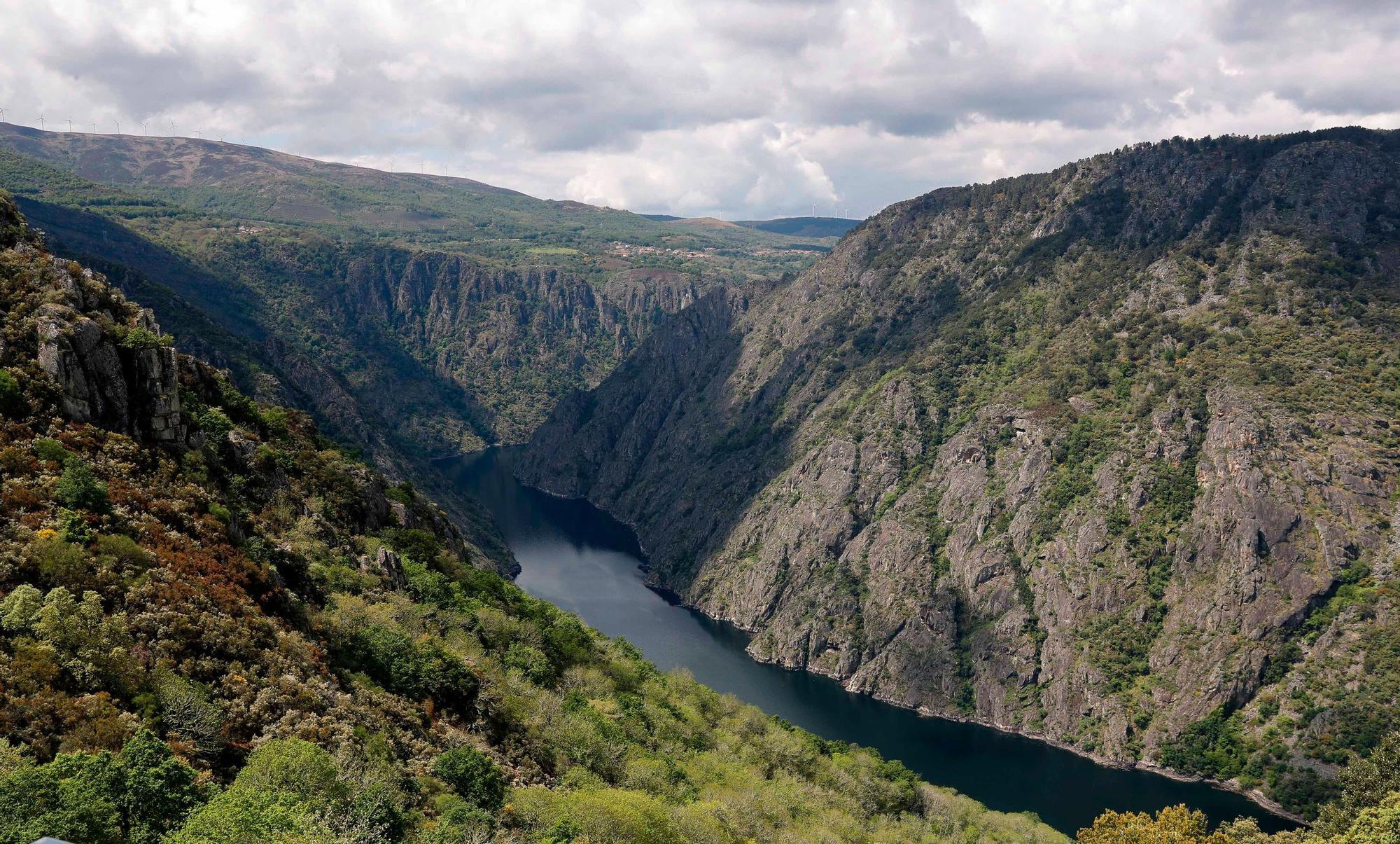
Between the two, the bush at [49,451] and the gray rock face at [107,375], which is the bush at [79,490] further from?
the gray rock face at [107,375]

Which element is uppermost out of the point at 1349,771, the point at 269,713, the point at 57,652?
the point at 57,652

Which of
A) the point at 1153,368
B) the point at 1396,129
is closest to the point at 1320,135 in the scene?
the point at 1396,129

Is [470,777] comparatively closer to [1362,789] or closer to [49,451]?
[49,451]

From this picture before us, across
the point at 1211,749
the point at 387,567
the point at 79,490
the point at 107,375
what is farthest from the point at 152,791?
the point at 1211,749

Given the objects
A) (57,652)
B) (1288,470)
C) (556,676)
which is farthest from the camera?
(1288,470)

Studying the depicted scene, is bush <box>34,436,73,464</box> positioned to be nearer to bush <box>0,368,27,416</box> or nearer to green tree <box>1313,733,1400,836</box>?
bush <box>0,368,27,416</box>

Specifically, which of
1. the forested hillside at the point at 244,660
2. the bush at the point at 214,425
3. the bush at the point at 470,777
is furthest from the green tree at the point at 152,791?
the bush at the point at 214,425

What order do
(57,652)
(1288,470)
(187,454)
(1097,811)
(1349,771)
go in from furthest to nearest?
(1288,470) < (1097,811) < (1349,771) < (187,454) < (57,652)

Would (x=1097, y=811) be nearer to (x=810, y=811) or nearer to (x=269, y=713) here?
(x=810, y=811)
